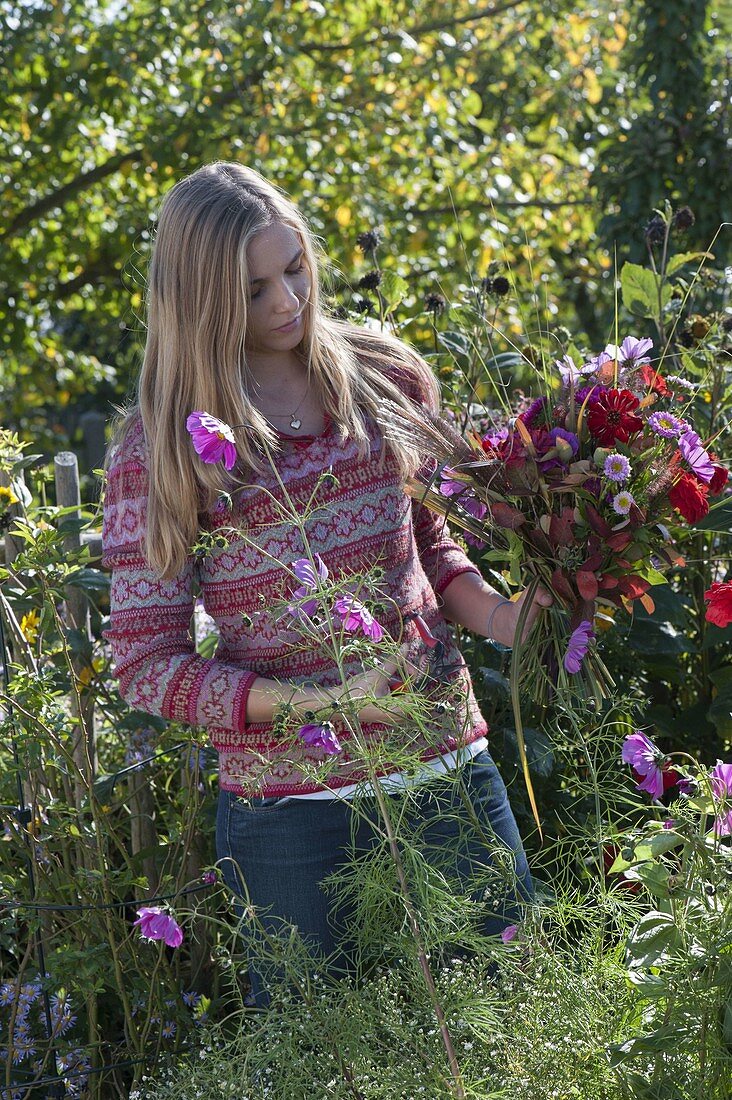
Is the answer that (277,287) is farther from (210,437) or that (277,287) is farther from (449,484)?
(210,437)

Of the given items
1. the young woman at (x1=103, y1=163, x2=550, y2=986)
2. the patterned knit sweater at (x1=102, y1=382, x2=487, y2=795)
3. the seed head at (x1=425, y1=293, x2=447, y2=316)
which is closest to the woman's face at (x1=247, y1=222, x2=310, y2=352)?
the young woman at (x1=103, y1=163, x2=550, y2=986)

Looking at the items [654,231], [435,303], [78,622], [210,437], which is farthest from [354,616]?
[654,231]

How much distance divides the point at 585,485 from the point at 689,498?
12 centimetres

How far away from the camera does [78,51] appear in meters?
4.66

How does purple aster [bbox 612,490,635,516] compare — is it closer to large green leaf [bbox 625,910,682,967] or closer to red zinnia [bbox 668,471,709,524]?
red zinnia [bbox 668,471,709,524]

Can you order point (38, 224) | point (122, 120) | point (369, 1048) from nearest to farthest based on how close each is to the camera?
point (369, 1048)
point (122, 120)
point (38, 224)

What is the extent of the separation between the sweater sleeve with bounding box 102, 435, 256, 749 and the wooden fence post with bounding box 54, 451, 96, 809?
1.27ft

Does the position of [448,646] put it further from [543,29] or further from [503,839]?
[543,29]

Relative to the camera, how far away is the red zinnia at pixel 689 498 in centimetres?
140

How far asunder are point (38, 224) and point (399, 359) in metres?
4.16

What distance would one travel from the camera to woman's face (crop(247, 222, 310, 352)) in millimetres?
1640

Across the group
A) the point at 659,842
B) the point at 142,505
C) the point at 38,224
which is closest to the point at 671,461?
the point at 659,842

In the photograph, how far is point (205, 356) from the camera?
1634mm

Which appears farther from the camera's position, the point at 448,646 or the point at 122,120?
the point at 122,120
